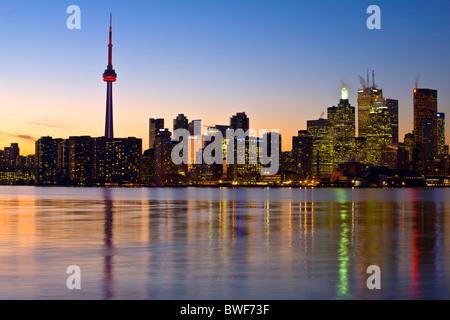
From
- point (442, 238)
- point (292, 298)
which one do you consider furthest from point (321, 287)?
point (442, 238)

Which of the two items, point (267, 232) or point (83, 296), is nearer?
point (83, 296)

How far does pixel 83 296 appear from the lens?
1955cm

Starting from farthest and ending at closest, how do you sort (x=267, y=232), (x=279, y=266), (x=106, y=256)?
(x=267, y=232), (x=106, y=256), (x=279, y=266)

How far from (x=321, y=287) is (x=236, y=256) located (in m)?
9.51

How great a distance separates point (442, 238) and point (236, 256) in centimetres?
1795
